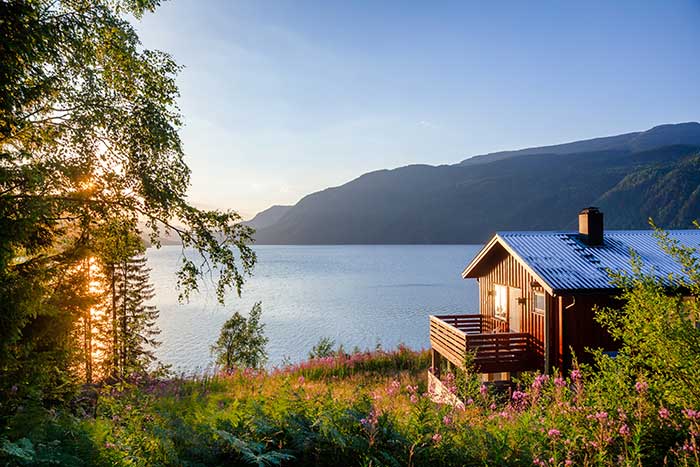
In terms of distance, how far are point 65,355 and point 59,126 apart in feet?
17.6

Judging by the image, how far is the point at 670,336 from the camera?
4.81 metres

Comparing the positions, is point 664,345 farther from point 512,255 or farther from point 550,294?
point 512,255

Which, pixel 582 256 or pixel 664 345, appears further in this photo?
pixel 582 256

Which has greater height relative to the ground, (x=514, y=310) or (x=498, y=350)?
(x=514, y=310)

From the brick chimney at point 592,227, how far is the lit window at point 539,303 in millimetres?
3539

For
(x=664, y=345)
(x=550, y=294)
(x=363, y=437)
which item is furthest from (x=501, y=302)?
(x=363, y=437)

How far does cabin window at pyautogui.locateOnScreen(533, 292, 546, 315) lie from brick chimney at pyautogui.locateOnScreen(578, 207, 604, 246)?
354 cm

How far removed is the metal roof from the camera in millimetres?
13289

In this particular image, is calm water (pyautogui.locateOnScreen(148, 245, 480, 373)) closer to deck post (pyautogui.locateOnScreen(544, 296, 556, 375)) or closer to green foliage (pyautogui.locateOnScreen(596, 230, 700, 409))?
deck post (pyautogui.locateOnScreen(544, 296, 556, 375))

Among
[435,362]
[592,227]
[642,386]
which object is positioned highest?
[592,227]

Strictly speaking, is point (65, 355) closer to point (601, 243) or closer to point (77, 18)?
point (77, 18)

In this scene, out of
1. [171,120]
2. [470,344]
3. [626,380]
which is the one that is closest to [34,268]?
[171,120]

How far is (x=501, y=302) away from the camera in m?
18.0

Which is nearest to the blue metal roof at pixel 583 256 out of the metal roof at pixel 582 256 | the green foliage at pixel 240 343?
the metal roof at pixel 582 256
